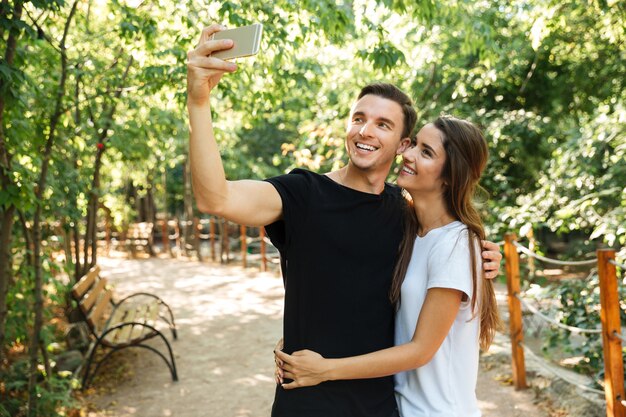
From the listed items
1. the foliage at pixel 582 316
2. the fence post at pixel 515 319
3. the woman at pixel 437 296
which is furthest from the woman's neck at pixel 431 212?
the fence post at pixel 515 319

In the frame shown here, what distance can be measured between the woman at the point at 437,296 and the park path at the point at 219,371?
2941mm

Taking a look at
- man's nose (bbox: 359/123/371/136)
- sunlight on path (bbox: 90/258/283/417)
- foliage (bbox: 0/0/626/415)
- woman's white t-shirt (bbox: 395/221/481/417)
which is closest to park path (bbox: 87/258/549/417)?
sunlight on path (bbox: 90/258/283/417)

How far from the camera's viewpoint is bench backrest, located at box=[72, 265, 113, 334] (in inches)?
214

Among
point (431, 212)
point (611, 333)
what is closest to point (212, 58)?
point (431, 212)

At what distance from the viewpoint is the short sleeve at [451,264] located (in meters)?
1.67

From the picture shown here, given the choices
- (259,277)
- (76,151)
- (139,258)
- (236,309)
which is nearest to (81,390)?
(76,151)

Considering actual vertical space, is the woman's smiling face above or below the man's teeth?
below

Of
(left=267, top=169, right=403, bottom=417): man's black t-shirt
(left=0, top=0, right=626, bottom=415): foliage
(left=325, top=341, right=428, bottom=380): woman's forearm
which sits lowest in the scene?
(left=325, top=341, right=428, bottom=380): woman's forearm

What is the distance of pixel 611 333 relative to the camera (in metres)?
3.29

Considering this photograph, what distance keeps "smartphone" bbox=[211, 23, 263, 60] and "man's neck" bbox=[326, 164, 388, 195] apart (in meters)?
0.67

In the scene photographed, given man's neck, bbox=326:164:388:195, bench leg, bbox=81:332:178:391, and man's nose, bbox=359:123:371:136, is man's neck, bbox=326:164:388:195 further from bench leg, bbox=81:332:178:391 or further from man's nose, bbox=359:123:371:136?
bench leg, bbox=81:332:178:391

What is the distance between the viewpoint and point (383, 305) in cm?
184

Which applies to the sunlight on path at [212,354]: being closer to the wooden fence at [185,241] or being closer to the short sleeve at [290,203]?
the wooden fence at [185,241]

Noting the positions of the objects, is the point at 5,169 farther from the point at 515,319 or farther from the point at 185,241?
the point at 185,241
